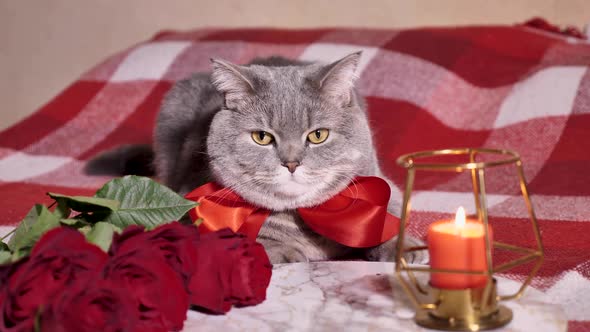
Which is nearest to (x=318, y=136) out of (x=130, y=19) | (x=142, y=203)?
(x=142, y=203)

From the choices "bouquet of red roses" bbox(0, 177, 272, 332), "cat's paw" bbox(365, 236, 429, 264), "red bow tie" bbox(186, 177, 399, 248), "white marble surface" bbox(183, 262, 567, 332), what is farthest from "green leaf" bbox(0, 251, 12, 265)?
"cat's paw" bbox(365, 236, 429, 264)

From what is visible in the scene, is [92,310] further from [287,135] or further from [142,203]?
[287,135]

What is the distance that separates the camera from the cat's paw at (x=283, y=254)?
1.16 m

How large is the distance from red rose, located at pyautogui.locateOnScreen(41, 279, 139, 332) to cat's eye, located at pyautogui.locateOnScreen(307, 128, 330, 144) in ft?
1.73

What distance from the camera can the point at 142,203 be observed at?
0.96 m

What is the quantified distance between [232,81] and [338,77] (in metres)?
0.18

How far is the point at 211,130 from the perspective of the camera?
1.28 meters

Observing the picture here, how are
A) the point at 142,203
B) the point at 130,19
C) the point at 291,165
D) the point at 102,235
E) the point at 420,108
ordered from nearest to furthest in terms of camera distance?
1. the point at 102,235
2. the point at 142,203
3. the point at 291,165
4. the point at 420,108
5. the point at 130,19

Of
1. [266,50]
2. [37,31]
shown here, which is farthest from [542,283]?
[37,31]

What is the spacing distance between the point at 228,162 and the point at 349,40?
49.7 inches

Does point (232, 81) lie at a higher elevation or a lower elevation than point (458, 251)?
higher

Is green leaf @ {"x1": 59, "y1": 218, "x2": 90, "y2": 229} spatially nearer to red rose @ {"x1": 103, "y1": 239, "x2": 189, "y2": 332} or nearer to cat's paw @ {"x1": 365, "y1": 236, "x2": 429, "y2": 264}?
red rose @ {"x1": 103, "y1": 239, "x2": 189, "y2": 332}

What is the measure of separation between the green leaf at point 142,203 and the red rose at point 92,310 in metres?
0.22

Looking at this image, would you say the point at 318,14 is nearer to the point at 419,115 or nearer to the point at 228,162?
the point at 419,115
